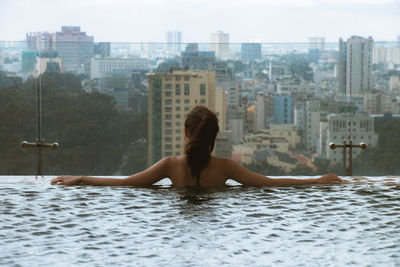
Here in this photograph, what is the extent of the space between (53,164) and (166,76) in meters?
1.29

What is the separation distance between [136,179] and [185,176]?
0.21m

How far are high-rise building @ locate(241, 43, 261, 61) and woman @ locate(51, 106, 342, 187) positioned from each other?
2.97 metres

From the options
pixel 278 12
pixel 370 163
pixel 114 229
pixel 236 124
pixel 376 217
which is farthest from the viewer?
pixel 278 12

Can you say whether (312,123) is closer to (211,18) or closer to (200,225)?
(211,18)

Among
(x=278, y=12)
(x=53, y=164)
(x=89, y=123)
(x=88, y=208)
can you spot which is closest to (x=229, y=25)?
(x=278, y=12)

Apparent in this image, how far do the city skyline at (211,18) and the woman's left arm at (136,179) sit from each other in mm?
4255

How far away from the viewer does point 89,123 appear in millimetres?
5617

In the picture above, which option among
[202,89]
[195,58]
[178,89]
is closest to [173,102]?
[178,89]

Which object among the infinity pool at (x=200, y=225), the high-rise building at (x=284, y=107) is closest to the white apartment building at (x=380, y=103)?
the high-rise building at (x=284, y=107)

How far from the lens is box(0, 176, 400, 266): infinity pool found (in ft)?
5.28

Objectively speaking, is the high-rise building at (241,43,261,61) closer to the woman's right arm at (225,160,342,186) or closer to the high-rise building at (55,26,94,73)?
the high-rise building at (55,26,94,73)

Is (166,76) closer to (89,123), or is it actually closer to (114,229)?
(89,123)

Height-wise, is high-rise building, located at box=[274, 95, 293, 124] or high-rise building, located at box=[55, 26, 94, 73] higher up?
high-rise building, located at box=[55, 26, 94, 73]

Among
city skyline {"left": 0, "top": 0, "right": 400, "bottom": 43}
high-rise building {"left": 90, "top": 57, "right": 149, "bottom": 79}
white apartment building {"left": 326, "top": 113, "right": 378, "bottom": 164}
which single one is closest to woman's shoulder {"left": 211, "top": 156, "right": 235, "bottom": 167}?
white apartment building {"left": 326, "top": 113, "right": 378, "bottom": 164}
